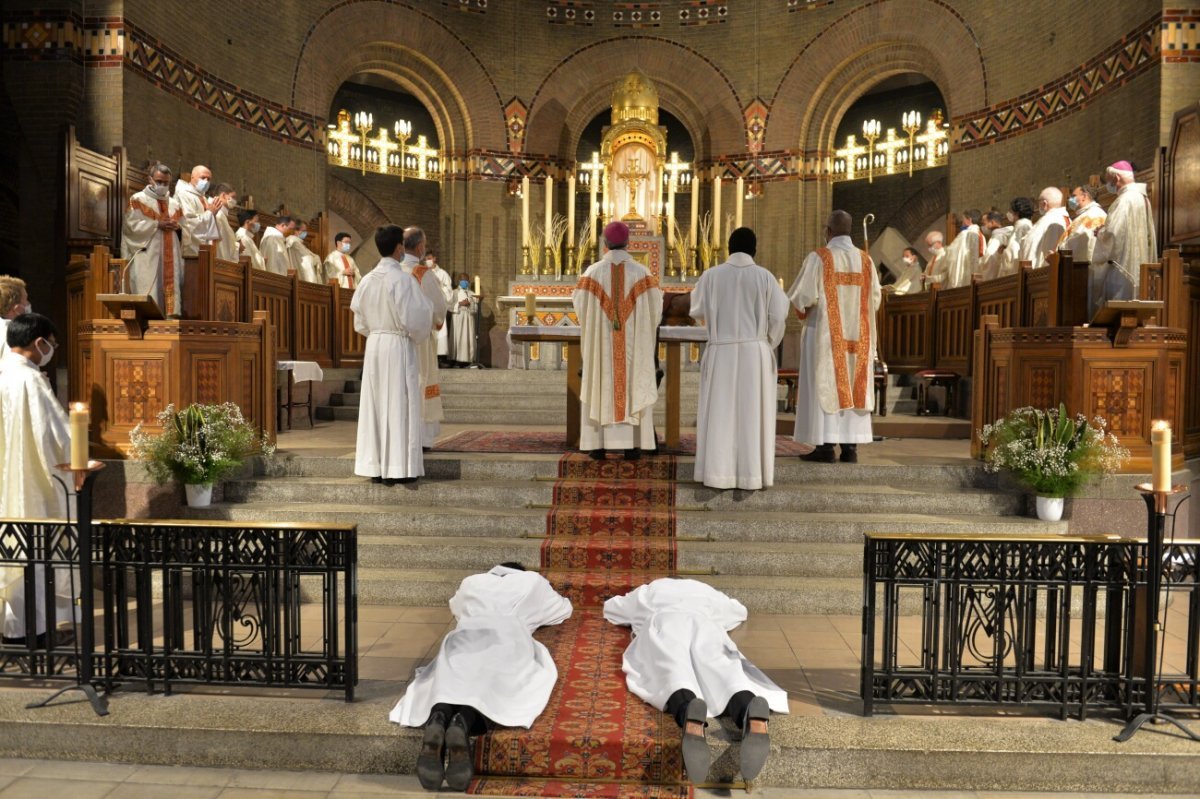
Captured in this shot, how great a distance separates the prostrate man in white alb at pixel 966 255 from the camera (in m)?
12.1

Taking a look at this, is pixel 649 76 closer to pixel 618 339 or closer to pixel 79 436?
pixel 618 339

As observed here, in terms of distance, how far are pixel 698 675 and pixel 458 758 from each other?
1004 mm

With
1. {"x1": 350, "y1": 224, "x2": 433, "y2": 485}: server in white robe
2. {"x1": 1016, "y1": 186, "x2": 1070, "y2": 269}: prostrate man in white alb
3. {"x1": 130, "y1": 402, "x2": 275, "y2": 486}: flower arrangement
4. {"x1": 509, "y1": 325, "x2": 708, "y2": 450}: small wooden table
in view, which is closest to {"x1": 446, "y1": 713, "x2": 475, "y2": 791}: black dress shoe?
{"x1": 350, "y1": 224, "x2": 433, "y2": 485}: server in white robe

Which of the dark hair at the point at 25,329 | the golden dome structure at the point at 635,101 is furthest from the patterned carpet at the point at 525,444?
the golden dome structure at the point at 635,101

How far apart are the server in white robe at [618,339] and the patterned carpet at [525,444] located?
735 mm

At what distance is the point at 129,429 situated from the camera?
21.2ft

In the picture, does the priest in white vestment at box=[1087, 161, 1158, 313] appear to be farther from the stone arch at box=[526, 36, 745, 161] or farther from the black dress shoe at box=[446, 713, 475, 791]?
the stone arch at box=[526, 36, 745, 161]

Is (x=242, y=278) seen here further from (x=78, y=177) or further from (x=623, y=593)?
(x=623, y=593)

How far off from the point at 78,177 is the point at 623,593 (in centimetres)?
825

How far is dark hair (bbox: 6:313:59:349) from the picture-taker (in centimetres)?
443

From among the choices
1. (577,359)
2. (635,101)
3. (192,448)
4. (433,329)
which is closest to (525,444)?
(577,359)

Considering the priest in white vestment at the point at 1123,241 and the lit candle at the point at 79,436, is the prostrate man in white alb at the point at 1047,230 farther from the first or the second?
the lit candle at the point at 79,436

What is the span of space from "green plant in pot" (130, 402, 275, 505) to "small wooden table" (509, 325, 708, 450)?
2.37m

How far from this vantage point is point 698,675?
12.5 ft
